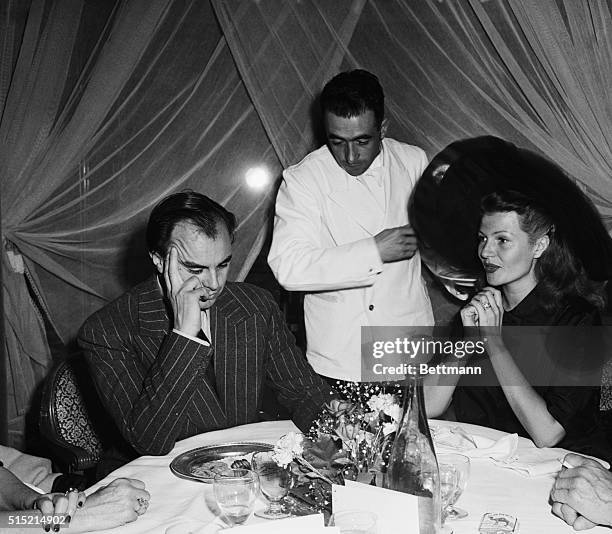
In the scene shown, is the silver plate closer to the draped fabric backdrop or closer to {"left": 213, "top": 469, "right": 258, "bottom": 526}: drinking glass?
{"left": 213, "top": 469, "right": 258, "bottom": 526}: drinking glass

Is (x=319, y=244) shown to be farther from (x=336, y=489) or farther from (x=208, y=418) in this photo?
(x=336, y=489)

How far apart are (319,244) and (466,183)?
615mm

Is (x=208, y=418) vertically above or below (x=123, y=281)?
below

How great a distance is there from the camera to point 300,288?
273 centimetres

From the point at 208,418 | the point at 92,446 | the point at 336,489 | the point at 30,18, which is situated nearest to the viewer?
the point at 336,489

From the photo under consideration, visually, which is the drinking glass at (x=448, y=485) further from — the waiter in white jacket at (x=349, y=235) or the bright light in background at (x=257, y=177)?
the bright light in background at (x=257, y=177)

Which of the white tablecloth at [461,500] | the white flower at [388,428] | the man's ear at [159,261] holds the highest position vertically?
the man's ear at [159,261]

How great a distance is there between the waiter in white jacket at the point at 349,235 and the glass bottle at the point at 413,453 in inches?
52.3

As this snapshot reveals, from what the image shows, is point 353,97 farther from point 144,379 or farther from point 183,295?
point 144,379

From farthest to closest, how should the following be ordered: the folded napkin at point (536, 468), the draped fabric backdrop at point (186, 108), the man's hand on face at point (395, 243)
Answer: the draped fabric backdrop at point (186, 108) → the man's hand on face at point (395, 243) → the folded napkin at point (536, 468)

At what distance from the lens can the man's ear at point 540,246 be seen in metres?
2.38

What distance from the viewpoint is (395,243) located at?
2688 millimetres

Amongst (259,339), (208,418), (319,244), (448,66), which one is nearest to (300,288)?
(319,244)

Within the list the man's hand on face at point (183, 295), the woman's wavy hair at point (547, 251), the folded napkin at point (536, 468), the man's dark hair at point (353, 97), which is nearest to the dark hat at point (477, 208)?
the woman's wavy hair at point (547, 251)
